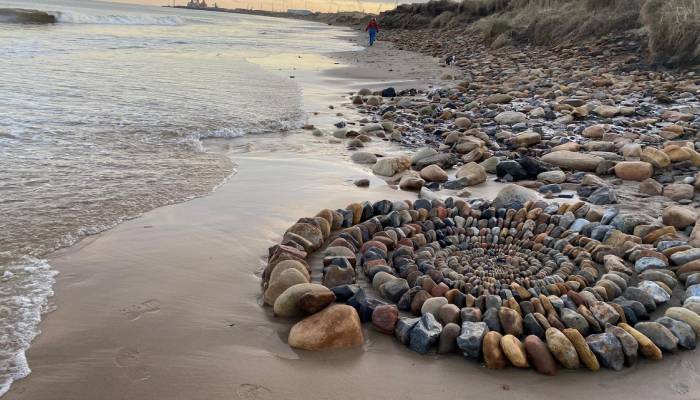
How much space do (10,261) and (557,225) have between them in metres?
3.51

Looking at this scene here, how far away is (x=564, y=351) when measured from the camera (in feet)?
7.66

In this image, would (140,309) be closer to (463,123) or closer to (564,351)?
(564,351)

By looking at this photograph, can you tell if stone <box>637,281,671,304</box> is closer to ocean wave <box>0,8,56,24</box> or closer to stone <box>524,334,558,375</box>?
stone <box>524,334,558,375</box>

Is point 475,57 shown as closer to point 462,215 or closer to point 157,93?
point 157,93

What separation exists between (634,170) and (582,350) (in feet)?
10.3

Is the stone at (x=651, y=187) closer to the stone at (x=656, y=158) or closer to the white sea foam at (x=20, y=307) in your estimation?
the stone at (x=656, y=158)

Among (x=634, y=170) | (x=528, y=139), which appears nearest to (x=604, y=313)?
(x=634, y=170)

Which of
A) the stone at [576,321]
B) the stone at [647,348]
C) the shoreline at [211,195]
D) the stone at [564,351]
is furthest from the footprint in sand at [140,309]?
the stone at [647,348]

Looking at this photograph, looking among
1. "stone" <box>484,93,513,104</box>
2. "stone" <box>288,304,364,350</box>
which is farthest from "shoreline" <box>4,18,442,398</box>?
"stone" <box>484,93,513,104</box>

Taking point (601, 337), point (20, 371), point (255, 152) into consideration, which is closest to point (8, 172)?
point (255, 152)

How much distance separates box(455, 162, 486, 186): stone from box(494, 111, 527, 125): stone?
2.57 metres

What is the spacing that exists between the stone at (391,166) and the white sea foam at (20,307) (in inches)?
127

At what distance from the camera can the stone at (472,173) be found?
5051 millimetres

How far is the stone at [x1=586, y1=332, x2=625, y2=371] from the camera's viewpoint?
2324mm
